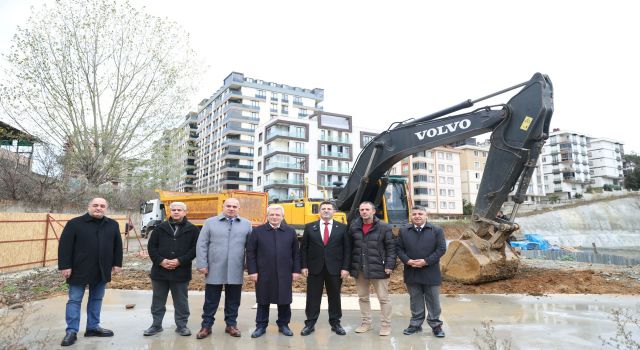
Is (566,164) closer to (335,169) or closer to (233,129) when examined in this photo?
(335,169)

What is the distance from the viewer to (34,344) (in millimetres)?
4254

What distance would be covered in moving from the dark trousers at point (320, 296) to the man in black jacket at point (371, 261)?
10.7 inches

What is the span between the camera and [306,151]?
2210 inches

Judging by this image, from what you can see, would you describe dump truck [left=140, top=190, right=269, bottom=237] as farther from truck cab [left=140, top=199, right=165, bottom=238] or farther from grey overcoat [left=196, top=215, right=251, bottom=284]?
truck cab [left=140, top=199, right=165, bottom=238]

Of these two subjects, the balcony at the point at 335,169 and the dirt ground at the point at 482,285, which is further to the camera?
the balcony at the point at 335,169

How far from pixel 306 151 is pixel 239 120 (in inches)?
590

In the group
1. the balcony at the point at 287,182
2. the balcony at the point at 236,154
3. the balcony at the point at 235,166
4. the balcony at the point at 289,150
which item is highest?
the balcony at the point at 236,154

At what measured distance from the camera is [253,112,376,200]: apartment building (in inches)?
2174

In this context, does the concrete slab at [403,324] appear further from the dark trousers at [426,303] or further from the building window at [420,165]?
the building window at [420,165]

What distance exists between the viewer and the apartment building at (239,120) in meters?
63.0

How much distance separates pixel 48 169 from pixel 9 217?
857cm

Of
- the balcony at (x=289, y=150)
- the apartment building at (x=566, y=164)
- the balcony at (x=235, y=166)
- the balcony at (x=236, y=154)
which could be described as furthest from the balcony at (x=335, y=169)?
the apartment building at (x=566, y=164)

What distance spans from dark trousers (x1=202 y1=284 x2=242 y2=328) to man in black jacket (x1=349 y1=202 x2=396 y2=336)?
1.51 metres

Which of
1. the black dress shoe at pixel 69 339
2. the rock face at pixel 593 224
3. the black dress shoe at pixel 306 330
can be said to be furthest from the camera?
the rock face at pixel 593 224
